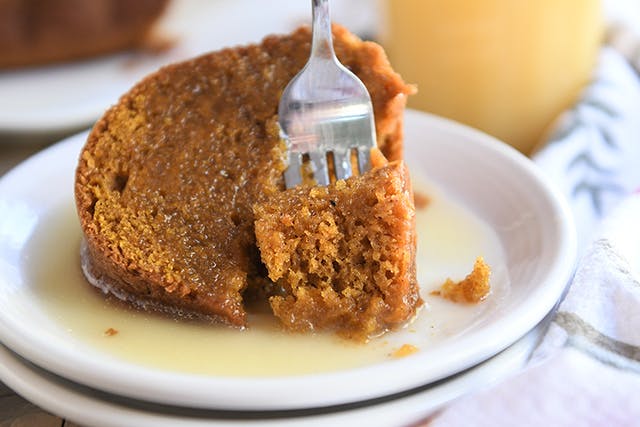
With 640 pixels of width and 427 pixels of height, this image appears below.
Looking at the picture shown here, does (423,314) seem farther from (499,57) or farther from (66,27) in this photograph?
(66,27)

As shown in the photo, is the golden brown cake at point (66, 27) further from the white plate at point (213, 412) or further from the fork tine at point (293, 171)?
the white plate at point (213, 412)

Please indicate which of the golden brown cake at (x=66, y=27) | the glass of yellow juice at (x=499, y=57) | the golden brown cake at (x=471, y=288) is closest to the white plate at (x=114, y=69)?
the golden brown cake at (x=66, y=27)

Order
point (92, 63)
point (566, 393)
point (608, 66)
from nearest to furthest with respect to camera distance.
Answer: point (566, 393) < point (608, 66) < point (92, 63)

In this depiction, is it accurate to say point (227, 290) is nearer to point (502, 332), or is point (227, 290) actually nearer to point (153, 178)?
point (153, 178)

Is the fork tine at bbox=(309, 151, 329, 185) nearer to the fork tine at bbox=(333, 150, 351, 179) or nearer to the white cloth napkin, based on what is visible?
the fork tine at bbox=(333, 150, 351, 179)

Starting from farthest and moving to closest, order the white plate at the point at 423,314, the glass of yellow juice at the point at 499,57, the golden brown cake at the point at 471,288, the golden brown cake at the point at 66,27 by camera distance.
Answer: the golden brown cake at the point at 66,27 < the glass of yellow juice at the point at 499,57 < the golden brown cake at the point at 471,288 < the white plate at the point at 423,314

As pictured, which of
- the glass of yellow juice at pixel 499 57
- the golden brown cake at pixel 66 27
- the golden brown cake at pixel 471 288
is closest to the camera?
the golden brown cake at pixel 471 288

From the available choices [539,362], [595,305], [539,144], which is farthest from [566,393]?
[539,144]
